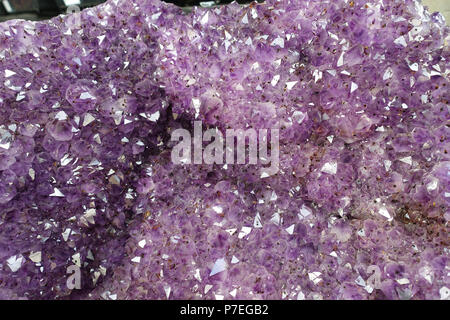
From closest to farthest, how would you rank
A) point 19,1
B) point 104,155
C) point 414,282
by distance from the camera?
point 414,282
point 104,155
point 19,1

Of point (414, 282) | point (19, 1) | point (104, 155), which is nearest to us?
point (414, 282)

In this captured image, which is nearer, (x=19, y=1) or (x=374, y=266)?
(x=374, y=266)

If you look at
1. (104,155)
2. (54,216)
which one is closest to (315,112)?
(104,155)

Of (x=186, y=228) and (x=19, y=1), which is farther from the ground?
(x=19, y=1)

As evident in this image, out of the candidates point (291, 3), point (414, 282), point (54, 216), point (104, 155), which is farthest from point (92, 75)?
point (414, 282)

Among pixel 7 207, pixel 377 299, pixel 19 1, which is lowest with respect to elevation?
pixel 377 299

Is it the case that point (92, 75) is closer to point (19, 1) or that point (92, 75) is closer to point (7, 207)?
point (7, 207)

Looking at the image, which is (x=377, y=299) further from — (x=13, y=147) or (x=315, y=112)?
(x=13, y=147)
